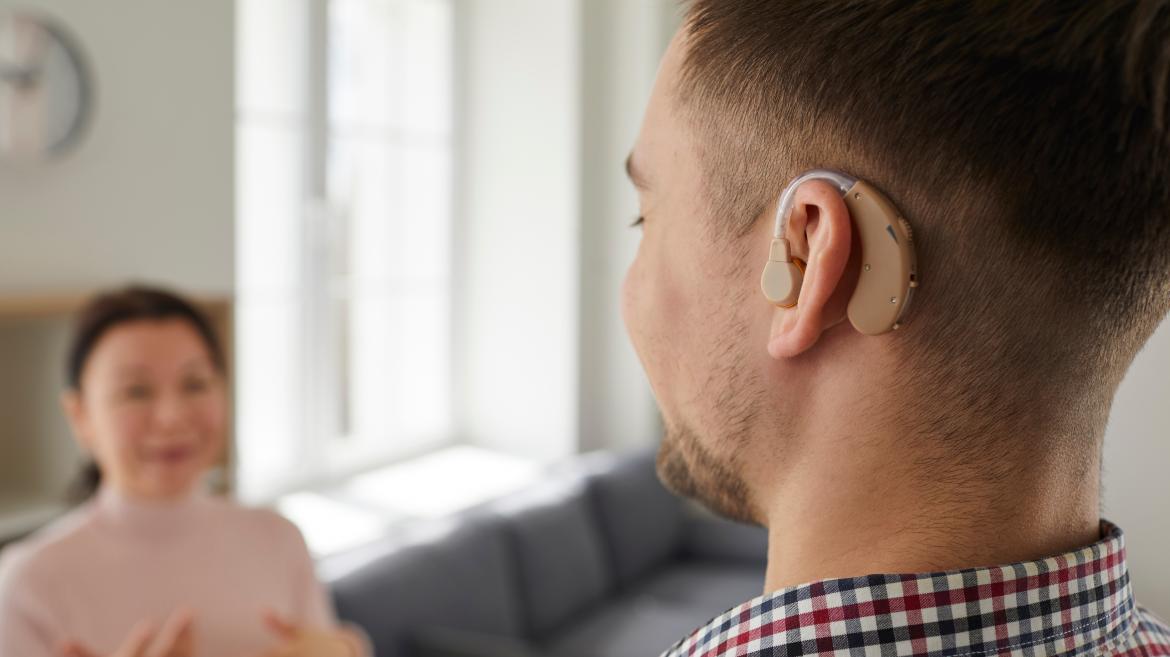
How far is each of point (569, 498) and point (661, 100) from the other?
8.72 feet

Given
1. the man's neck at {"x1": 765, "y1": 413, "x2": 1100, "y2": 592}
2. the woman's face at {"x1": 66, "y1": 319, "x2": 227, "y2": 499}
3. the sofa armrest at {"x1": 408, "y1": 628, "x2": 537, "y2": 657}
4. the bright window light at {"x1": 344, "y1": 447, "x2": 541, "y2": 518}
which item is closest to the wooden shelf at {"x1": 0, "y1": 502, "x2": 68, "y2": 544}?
the woman's face at {"x1": 66, "y1": 319, "x2": 227, "y2": 499}

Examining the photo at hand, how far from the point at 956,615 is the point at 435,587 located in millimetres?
2105

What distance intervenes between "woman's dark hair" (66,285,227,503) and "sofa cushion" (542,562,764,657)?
4.66 feet

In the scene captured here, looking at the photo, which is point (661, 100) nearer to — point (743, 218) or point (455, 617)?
point (743, 218)

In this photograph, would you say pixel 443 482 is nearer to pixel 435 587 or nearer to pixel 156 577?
pixel 435 587

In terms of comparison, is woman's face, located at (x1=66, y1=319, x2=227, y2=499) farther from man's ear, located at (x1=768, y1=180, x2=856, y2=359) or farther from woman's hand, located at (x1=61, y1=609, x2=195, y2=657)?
man's ear, located at (x1=768, y1=180, x2=856, y2=359)

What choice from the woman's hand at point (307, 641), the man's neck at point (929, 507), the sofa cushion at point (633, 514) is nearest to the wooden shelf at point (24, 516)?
the woman's hand at point (307, 641)

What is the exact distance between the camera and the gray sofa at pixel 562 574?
2.32 m

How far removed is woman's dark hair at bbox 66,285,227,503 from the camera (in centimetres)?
169

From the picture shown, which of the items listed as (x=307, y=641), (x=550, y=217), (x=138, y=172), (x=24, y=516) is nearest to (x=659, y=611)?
(x=550, y=217)

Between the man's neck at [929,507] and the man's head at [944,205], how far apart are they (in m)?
0.01

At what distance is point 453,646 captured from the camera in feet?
7.38

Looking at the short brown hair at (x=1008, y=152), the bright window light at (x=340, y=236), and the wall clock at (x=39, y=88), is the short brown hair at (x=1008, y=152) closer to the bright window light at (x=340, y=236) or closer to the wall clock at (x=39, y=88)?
the wall clock at (x=39, y=88)

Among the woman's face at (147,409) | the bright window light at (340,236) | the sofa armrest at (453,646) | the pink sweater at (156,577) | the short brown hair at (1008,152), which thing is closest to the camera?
the short brown hair at (1008,152)
